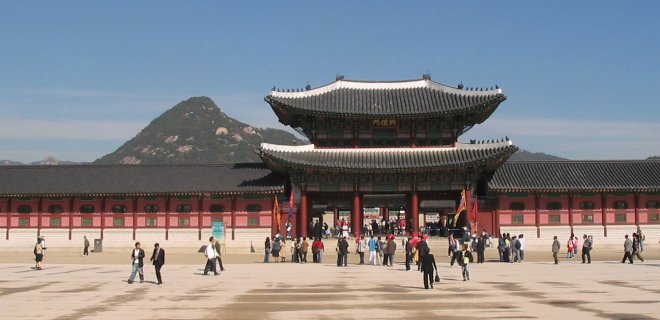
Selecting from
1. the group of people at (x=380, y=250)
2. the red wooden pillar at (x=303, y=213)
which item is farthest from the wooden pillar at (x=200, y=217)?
the group of people at (x=380, y=250)

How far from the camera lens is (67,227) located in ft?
175

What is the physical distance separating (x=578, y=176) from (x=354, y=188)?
655 inches

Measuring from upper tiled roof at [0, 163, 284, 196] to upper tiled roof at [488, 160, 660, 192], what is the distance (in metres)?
17.0

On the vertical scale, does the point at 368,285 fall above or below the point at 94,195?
below

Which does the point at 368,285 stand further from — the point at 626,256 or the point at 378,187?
the point at 378,187

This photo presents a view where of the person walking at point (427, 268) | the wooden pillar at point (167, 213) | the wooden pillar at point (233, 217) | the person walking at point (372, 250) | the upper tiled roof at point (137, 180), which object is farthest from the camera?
the wooden pillar at point (167, 213)

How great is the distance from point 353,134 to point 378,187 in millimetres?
4871

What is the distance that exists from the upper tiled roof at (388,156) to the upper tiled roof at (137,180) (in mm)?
2559

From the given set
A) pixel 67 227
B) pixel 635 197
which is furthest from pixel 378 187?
pixel 67 227

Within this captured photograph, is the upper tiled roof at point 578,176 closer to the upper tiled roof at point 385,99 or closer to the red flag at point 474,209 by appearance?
the red flag at point 474,209

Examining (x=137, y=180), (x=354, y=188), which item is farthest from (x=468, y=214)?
(x=137, y=180)

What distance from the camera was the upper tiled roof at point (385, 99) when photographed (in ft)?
173

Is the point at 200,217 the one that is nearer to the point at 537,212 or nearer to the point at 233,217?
the point at 233,217

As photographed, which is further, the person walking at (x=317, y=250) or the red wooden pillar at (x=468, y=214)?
the red wooden pillar at (x=468, y=214)
